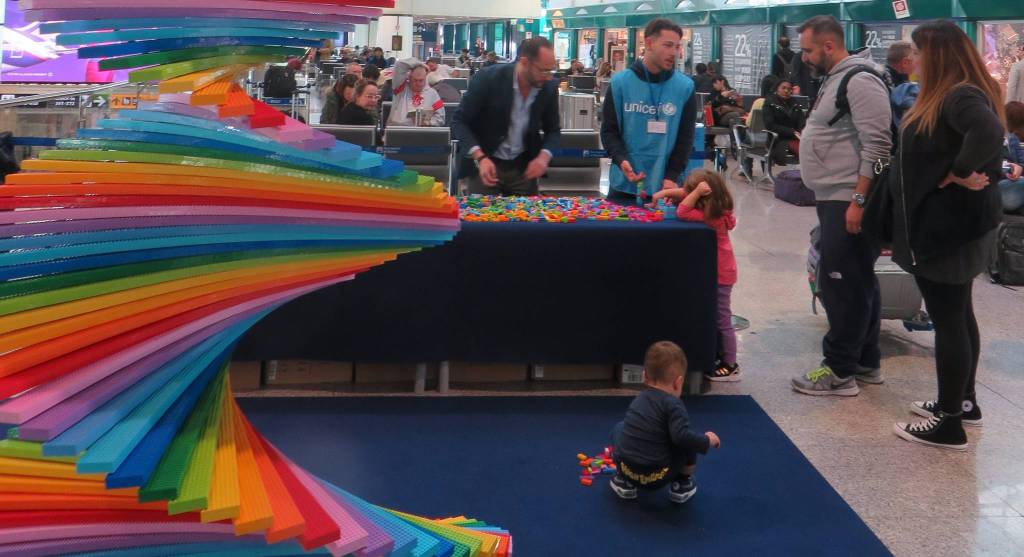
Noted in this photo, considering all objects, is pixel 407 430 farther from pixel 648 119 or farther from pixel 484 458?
pixel 648 119

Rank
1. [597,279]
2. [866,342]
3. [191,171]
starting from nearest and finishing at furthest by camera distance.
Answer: [191,171] < [597,279] < [866,342]

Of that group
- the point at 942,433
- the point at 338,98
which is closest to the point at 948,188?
the point at 942,433

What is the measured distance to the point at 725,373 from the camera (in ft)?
16.4

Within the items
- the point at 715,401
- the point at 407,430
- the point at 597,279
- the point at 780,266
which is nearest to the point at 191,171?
the point at 407,430

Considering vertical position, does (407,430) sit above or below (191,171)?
below

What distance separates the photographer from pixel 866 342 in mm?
5020

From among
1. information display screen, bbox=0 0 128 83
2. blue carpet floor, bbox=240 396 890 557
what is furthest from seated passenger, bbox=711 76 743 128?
blue carpet floor, bbox=240 396 890 557

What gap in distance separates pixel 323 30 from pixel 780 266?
609cm

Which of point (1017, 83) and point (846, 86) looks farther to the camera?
point (1017, 83)

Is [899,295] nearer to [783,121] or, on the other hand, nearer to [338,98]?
[338,98]

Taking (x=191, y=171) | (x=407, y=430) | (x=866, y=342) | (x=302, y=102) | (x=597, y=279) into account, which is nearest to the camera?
(x=191, y=171)

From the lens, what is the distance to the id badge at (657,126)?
17.2ft

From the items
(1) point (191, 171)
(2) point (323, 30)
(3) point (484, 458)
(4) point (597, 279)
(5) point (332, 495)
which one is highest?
(2) point (323, 30)

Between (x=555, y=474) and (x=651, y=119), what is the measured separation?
215 cm
